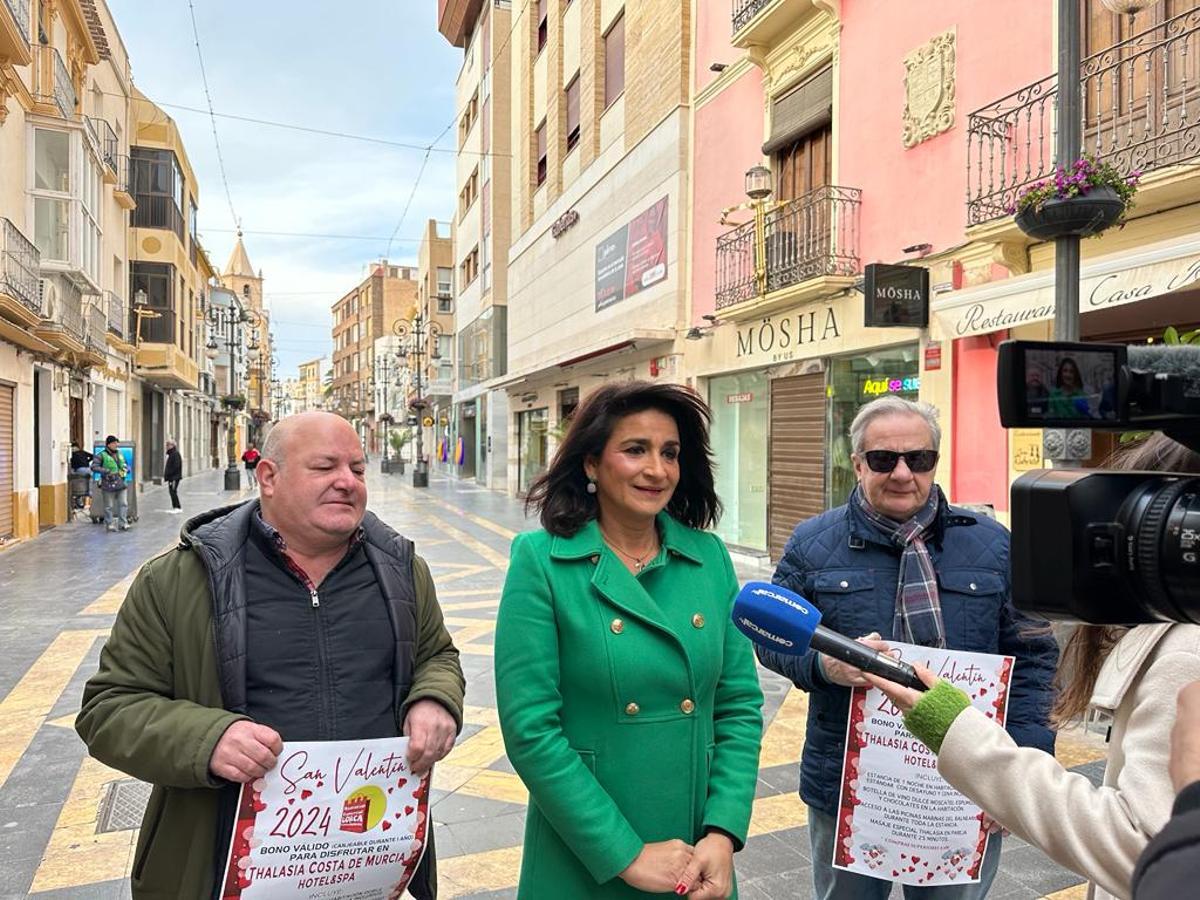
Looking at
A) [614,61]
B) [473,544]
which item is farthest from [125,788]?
[614,61]

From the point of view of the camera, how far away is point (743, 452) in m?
13.2

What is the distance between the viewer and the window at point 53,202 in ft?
51.8

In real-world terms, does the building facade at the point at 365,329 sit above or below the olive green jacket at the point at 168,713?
above

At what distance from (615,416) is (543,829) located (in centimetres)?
99

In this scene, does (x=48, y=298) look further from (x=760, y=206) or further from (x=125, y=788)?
(x=125, y=788)

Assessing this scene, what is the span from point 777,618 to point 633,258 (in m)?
15.9

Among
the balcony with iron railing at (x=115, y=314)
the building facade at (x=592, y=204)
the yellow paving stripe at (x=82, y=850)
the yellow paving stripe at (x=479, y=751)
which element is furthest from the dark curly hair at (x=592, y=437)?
the balcony with iron railing at (x=115, y=314)

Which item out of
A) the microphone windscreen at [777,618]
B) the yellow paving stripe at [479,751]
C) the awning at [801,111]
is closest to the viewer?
the microphone windscreen at [777,618]

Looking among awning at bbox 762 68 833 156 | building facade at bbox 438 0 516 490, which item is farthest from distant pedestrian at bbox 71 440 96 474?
awning at bbox 762 68 833 156

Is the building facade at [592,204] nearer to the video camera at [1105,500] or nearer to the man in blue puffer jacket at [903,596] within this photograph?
the man in blue puffer jacket at [903,596]

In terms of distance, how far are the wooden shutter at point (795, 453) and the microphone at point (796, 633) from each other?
29.9ft

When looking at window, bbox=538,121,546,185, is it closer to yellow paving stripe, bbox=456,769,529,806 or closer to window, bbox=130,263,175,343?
window, bbox=130,263,175,343

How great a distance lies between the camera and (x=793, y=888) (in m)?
3.22

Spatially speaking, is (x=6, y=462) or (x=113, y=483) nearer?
(x=6, y=462)
